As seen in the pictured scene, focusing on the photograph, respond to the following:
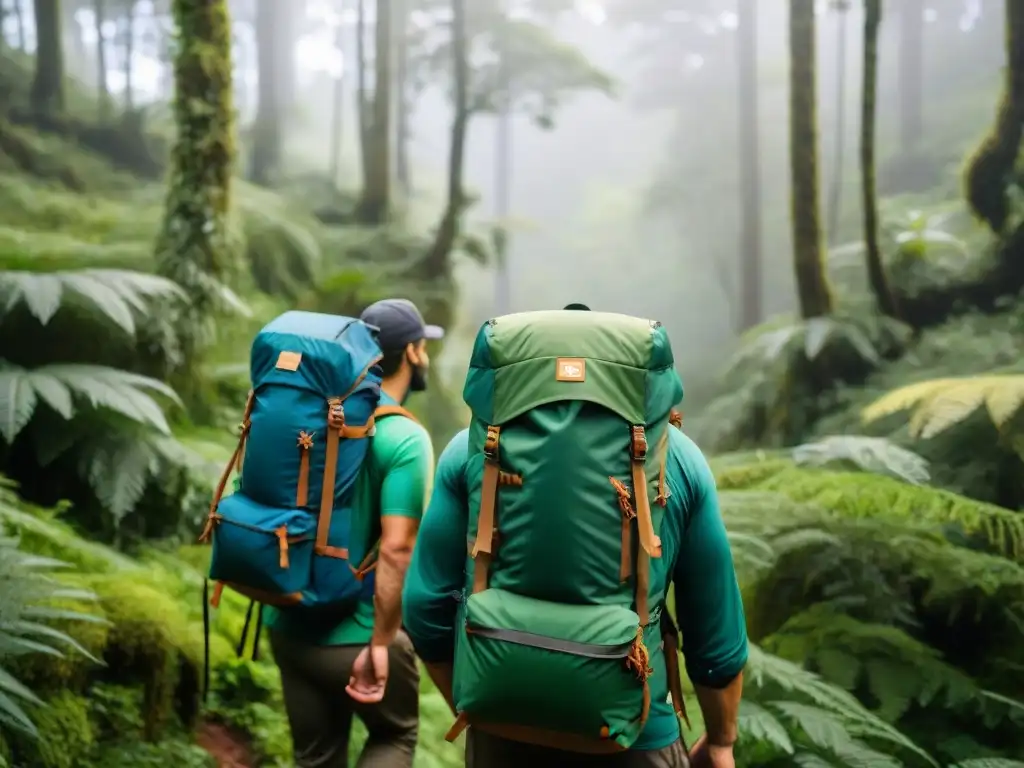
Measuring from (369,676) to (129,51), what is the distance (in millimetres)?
14064

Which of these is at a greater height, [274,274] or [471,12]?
[471,12]

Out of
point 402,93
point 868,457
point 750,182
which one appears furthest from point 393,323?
point 750,182

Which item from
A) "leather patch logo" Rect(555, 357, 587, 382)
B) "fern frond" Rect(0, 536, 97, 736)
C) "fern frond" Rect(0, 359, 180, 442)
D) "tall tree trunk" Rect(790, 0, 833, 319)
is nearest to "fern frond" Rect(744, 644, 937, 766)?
"leather patch logo" Rect(555, 357, 587, 382)

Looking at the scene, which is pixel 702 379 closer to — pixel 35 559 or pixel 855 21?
pixel 855 21

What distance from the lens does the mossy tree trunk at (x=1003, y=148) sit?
5.94m

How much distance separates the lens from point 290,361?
2.20 metres

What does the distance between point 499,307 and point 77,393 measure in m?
17.3

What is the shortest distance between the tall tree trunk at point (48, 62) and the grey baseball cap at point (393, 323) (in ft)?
31.3

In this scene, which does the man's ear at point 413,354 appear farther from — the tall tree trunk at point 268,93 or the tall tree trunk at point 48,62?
the tall tree trunk at point 268,93

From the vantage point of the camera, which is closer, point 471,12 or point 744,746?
point 744,746

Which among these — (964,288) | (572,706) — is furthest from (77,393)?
(964,288)

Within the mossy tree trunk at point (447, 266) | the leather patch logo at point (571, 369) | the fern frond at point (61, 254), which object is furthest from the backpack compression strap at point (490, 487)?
the mossy tree trunk at point (447, 266)

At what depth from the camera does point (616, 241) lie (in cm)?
2234

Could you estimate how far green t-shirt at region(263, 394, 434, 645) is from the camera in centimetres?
229
